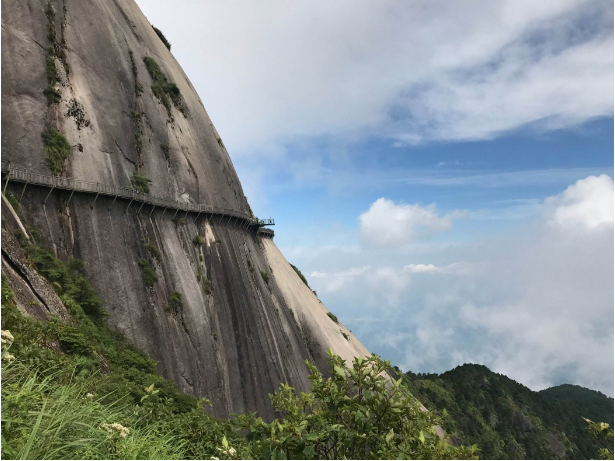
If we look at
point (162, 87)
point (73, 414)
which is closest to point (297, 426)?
point (73, 414)

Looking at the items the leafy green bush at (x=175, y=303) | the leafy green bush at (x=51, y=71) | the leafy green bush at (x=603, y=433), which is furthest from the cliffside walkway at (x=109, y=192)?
the leafy green bush at (x=603, y=433)

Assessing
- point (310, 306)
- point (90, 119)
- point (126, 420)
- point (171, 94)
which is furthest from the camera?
point (310, 306)

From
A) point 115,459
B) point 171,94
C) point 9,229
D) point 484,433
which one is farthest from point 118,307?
point 484,433

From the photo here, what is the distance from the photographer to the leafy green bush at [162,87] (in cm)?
4209

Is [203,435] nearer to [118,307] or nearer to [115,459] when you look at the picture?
[115,459]

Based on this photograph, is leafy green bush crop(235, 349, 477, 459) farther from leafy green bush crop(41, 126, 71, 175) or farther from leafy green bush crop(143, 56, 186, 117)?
leafy green bush crop(143, 56, 186, 117)

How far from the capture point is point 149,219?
Result: 33.4 m

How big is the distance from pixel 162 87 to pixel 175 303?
25.7 m

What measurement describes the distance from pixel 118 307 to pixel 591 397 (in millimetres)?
163153

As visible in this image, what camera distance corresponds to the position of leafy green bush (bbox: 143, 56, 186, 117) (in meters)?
42.1

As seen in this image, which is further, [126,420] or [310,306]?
[310,306]

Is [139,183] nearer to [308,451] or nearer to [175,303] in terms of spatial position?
[175,303]

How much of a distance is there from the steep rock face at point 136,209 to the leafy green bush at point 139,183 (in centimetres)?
51

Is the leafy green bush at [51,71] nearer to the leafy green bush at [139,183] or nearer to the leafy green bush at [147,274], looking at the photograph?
the leafy green bush at [139,183]
